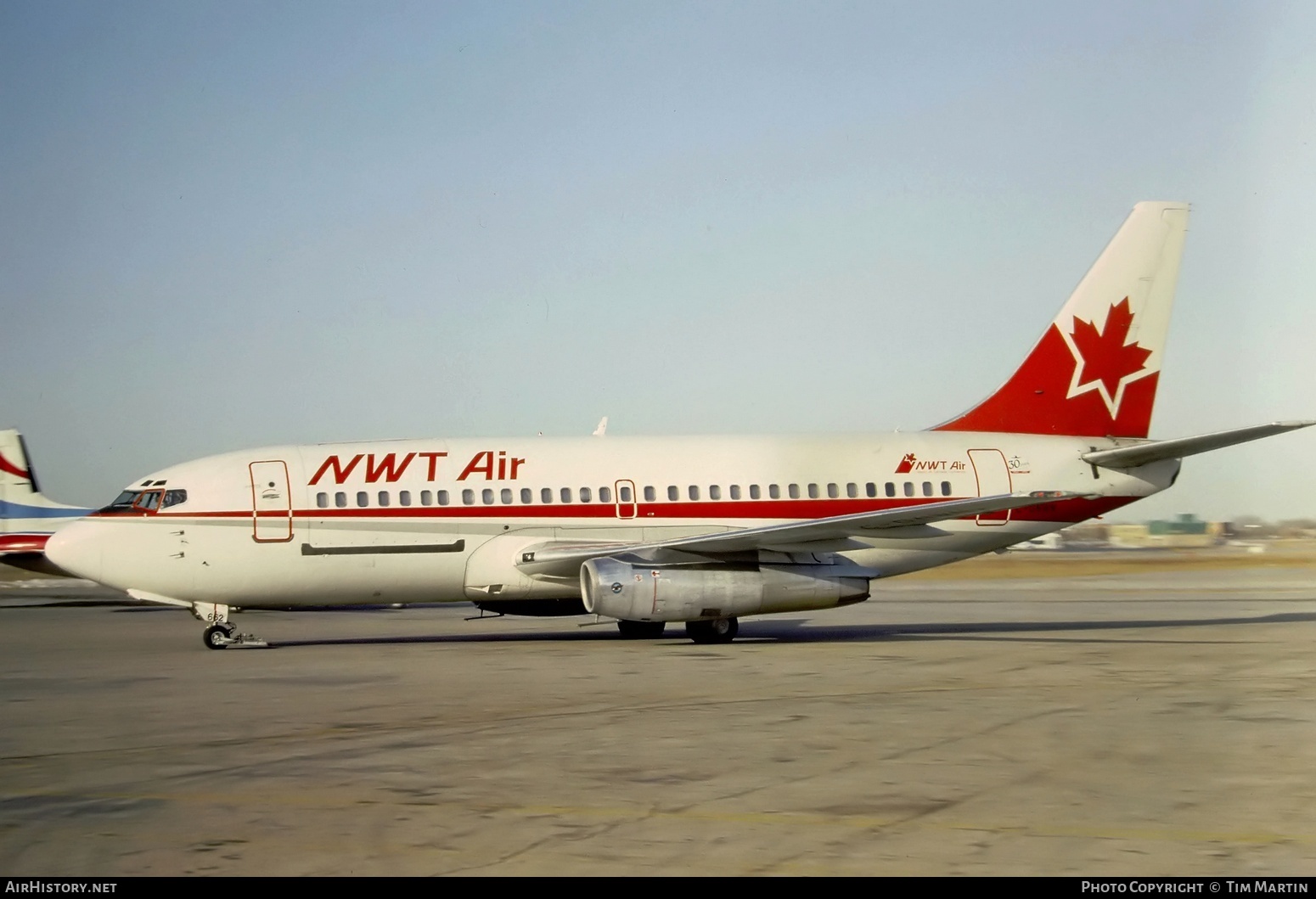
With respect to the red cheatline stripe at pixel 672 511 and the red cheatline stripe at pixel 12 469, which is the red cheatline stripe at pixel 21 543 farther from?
the red cheatline stripe at pixel 672 511

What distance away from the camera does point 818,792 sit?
8.59 m

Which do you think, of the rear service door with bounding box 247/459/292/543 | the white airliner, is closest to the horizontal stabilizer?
→ the white airliner

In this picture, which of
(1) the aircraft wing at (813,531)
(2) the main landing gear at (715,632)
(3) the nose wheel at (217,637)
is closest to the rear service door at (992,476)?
(1) the aircraft wing at (813,531)

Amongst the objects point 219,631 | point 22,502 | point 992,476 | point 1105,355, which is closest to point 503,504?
point 219,631

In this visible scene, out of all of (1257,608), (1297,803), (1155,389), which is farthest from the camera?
(1257,608)

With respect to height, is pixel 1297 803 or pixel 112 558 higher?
pixel 112 558

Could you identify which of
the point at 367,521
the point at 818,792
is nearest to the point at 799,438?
the point at 367,521

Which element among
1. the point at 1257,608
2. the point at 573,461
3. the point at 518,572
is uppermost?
the point at 573,461

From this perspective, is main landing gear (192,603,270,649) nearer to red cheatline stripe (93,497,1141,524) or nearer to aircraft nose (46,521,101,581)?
red cheatline stripe (93,497,1141,524)

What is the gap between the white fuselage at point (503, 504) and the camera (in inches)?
842

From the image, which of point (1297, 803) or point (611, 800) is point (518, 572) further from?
point (1297, 803)

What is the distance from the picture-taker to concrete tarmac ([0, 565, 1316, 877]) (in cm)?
701
